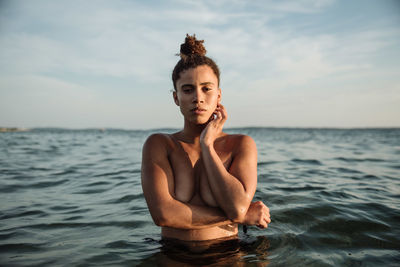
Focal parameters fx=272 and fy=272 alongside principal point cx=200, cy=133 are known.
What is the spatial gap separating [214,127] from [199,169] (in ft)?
1.84

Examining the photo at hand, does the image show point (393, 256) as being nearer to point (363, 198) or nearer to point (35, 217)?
point (363, 198)

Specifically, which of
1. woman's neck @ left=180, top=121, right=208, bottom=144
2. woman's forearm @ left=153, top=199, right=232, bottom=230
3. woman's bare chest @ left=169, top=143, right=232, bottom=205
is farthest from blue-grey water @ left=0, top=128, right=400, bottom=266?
woman's neck @ left=180, top=121, right=208, bottom=144

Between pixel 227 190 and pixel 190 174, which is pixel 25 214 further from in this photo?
pixel 227 190

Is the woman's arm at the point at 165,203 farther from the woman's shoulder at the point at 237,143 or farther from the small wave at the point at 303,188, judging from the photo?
the small wave at the point at 303,188

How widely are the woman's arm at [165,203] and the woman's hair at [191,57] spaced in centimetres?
98

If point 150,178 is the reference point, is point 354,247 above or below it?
below

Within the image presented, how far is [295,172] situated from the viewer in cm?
941

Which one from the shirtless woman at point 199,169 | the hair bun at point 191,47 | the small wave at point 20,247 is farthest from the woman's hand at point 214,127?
the small wave at point 20,247

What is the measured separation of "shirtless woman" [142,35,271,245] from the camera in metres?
2.89

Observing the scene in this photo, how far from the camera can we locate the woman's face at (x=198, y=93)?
3148 mm

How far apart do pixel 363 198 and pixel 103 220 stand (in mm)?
5547

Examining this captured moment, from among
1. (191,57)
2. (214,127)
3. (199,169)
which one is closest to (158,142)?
(199,169)

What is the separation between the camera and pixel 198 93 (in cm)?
312

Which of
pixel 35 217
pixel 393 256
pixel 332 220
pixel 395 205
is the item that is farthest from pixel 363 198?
pixel 35 217
